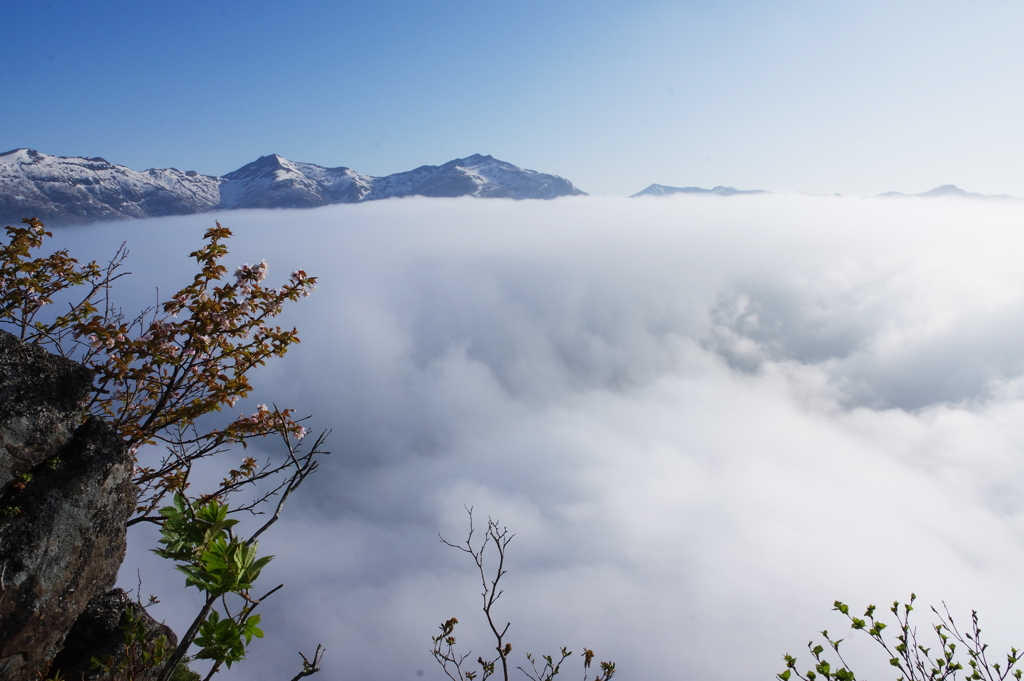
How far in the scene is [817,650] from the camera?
4773 millimetres

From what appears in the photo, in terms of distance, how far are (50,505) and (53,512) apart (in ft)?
0.23

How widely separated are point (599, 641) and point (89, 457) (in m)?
222

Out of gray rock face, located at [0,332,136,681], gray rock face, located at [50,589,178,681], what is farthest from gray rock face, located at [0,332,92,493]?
gray rock face, located at [50,589,178,681]

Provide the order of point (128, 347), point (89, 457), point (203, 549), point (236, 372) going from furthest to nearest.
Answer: point (236, 372), point (128, 347), point (89, 457), point (203, 549)

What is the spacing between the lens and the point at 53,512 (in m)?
4.64

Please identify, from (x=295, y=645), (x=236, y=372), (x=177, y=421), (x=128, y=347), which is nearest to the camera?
(x=128, y=347)

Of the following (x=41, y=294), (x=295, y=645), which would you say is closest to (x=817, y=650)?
(x=41, y=294)

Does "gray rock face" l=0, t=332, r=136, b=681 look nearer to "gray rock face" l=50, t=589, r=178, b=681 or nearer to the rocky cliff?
the rocky cliff

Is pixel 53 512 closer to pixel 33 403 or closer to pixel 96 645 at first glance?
pixel 33 403

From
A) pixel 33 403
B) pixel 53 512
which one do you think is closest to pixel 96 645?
pixel 53 512

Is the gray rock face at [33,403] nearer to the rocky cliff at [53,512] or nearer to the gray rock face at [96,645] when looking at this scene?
the rocky cliff at [53,512]

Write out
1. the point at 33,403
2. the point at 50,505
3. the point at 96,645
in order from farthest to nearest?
the point at 96,645 < the point at 33,403 < the point at 50,505

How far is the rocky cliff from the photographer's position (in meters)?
4.38

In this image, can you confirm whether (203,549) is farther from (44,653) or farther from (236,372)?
(236,372)
